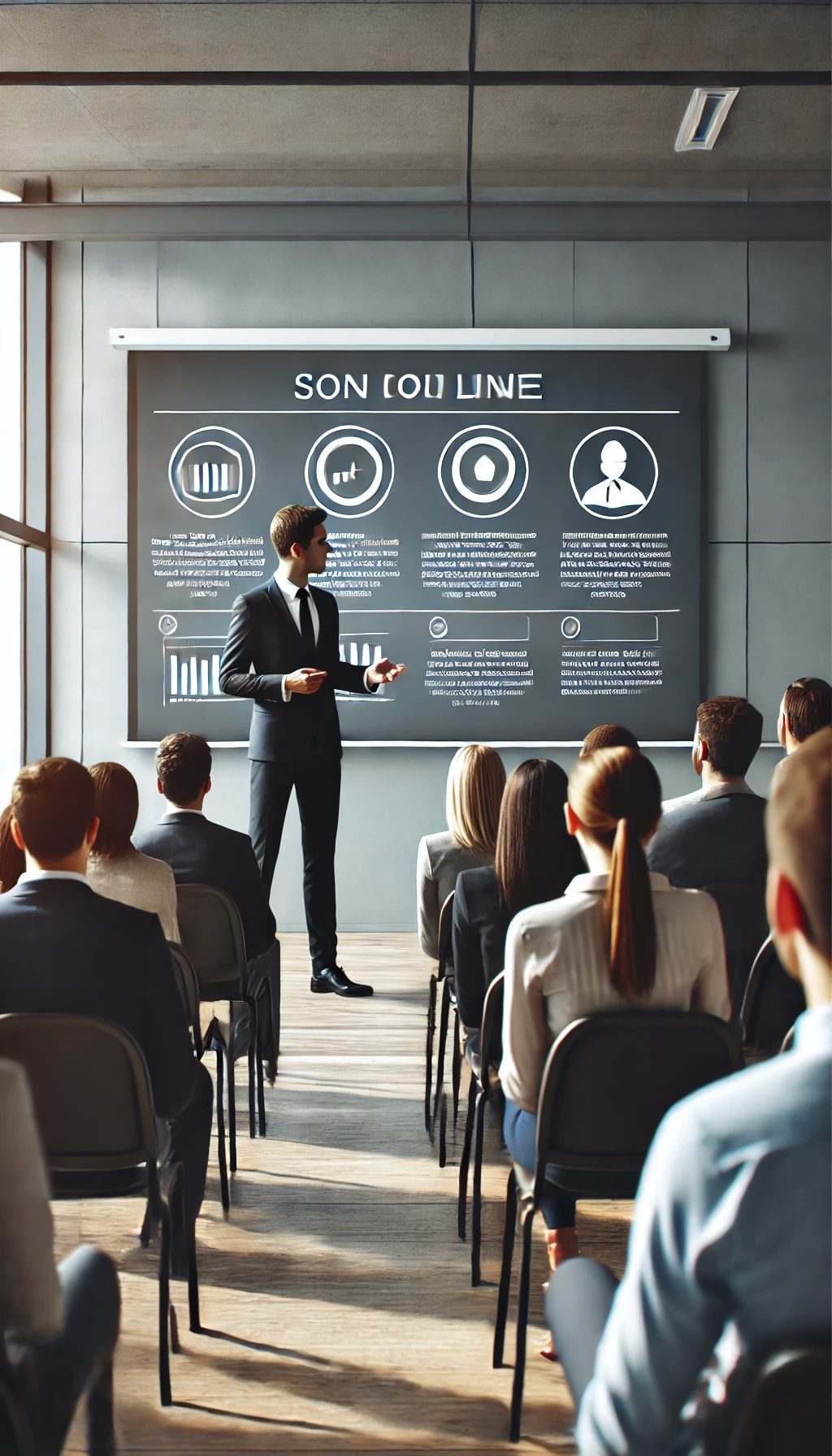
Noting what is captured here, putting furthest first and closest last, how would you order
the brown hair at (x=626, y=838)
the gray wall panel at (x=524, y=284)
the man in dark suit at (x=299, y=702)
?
the gray wall panel at (x=524, y=284)
the man in dark suit at (x=299, y=702)
the brown hair at (x=626, y=838)

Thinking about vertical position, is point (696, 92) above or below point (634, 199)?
below

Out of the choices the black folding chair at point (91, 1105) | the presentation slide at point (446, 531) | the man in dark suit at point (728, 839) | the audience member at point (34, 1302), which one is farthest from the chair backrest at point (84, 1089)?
the presentation slide at point (446, 531)

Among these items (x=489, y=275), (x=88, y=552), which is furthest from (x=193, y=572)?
(x=489, y=275)

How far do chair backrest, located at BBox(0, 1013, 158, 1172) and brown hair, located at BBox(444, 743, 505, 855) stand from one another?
154 centimetres

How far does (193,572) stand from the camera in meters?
5.71

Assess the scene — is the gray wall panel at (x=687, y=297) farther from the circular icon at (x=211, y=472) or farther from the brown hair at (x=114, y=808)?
the brown hair at (x=114, y=808)

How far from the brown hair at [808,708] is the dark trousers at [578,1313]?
2.23m

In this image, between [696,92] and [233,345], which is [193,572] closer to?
[233,345]

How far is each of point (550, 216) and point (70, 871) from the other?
4310 millimetres

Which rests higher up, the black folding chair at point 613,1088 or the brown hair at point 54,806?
the brown hair at point 54,806

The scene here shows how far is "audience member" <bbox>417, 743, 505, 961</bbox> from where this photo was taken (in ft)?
9.99

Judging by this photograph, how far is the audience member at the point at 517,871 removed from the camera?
2.25 meters

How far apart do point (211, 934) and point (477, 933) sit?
79 centimetres

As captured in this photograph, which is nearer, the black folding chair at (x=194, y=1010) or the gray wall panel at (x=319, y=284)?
the black folding chair at (x=194, y=1010)
